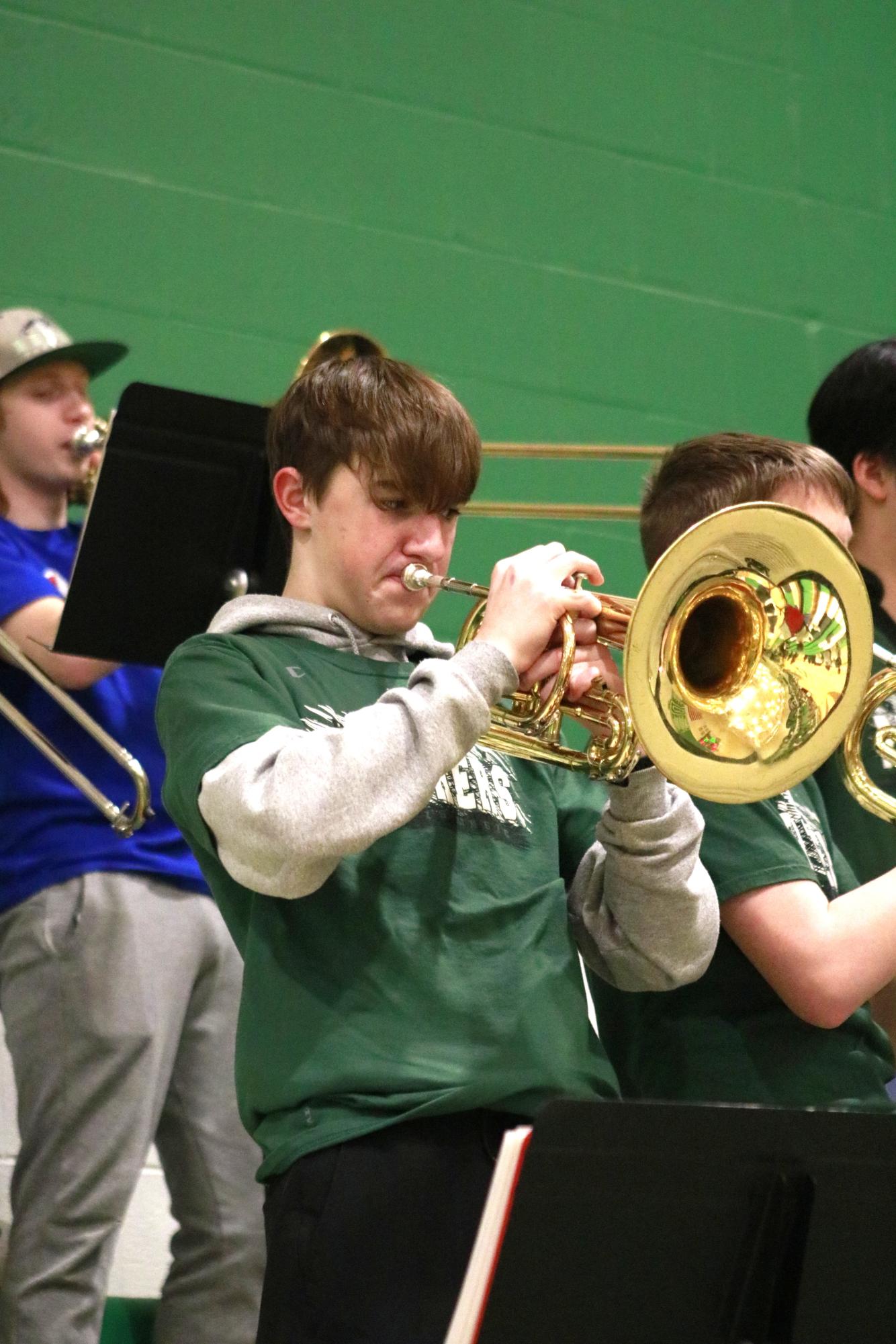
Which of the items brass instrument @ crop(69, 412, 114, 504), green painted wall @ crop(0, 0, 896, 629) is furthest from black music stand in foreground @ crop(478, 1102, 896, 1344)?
green painted wall @ crop(0, 0, 896, 629)

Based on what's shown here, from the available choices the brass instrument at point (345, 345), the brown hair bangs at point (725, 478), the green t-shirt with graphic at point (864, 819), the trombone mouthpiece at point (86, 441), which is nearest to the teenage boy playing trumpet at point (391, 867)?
the brown hair bangs at point (725, 478)

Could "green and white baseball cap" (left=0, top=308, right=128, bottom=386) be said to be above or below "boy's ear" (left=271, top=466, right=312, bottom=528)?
above

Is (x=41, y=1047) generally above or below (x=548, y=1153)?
below

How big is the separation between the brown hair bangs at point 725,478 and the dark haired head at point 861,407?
32 cm

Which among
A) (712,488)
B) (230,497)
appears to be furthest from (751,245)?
(712,488)

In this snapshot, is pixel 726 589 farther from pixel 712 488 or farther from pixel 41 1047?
pixel 41 1047

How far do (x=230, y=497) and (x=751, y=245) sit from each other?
5.84ft

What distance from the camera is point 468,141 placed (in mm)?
3598

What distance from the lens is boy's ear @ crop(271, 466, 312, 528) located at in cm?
183

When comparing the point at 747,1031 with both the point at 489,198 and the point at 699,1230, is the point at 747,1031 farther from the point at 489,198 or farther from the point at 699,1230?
the point at 489,198

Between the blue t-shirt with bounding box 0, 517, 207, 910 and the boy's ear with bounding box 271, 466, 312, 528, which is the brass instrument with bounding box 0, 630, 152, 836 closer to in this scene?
the blue t-shirt with bounding box 0, 517, 207, 910

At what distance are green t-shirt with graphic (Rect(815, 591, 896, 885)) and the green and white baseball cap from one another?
1.46 meters

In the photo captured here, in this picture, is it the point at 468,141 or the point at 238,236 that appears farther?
the point at 468,141

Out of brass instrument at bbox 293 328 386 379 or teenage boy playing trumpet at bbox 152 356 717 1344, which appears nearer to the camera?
teenage boy playing trumpet at bbox 152 356 717 1344
